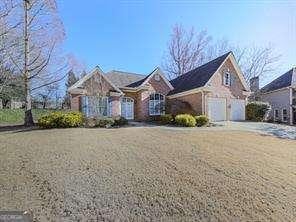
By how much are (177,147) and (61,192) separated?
5623mm

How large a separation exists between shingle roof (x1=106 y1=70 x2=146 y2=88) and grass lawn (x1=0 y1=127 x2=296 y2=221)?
14.8 metres

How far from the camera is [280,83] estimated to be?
34.0m

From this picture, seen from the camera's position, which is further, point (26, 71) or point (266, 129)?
point (266, 129)

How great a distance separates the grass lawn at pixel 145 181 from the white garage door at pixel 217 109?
12290 mm

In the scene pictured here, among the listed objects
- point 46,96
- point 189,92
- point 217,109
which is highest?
point 46,96

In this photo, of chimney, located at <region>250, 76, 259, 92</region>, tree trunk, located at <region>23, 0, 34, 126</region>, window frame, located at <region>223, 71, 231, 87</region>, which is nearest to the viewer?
tree trunk, located at <region>23, 0, 34, 126</region>

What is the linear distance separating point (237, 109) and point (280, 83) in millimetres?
10967

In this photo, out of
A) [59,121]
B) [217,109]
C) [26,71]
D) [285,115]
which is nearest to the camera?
[59,121]

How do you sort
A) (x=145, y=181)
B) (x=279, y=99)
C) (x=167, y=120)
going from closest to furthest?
1. (x=145, y=181)
2. (x=167, y=120)
3. (x=279, y=99)

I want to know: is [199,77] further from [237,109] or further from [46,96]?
[46,96]

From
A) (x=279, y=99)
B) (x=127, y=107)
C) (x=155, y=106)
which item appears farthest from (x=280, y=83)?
(x=127, y=107)

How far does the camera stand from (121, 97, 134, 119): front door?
2568cm

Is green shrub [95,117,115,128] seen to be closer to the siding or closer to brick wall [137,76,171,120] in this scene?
brick wall [137,76,171,120]

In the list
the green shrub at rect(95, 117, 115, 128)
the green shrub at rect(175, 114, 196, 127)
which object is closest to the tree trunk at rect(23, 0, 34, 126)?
the green shrub at rect(95, 117, 115, 128)
